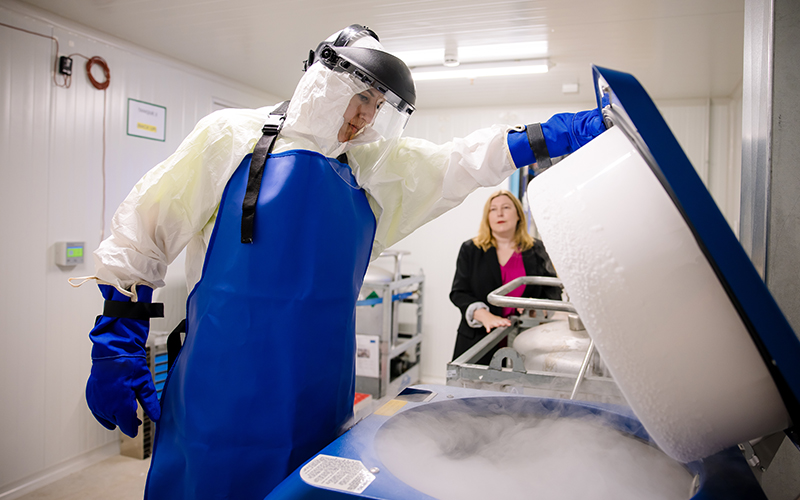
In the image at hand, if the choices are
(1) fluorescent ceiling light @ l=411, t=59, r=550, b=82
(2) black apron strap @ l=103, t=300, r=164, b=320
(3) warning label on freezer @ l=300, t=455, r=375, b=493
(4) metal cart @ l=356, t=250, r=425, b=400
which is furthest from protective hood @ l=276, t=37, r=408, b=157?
(4) metal cart @ l=356, t=250, r=425, b=400

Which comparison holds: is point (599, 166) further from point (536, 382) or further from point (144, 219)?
point (144, 219)

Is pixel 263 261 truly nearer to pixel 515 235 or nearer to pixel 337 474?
pixel 337 474

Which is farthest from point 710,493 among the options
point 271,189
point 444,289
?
point 444,289

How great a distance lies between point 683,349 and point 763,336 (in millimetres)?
66

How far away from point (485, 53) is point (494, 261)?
1.30 meters

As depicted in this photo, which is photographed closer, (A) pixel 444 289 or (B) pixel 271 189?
(B) pixel 271 189

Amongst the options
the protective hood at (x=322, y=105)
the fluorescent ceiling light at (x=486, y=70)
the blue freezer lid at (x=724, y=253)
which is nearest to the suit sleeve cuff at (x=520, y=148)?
the protective hood at (x=322, y=105)

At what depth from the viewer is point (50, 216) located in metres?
2.60

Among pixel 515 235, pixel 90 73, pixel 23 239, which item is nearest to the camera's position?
pixel 23 239

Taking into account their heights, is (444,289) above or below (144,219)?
below

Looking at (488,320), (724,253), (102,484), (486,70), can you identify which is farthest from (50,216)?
(724,253)

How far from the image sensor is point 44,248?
2.58m

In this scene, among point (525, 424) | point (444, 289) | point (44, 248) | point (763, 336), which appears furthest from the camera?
point (444, 289)

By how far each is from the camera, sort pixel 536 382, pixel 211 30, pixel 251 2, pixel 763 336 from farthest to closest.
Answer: pixel 211 30, pixel 251 2, pixel 536 382, pixel 763 336
